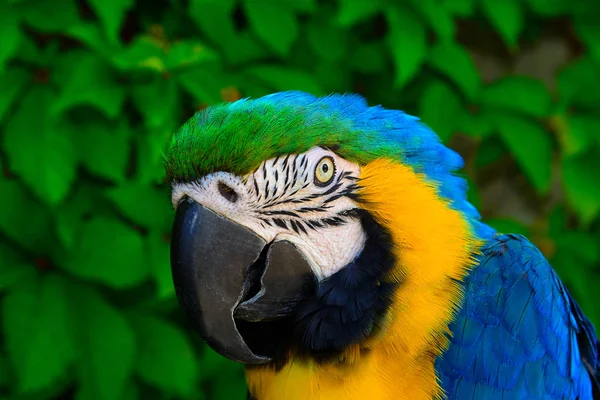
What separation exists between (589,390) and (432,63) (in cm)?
104

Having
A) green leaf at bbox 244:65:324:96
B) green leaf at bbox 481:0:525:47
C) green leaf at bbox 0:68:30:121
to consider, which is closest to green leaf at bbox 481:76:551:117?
green leaf at bbox 481:0:525:47

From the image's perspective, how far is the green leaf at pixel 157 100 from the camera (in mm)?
1471

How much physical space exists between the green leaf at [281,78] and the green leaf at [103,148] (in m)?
0.35

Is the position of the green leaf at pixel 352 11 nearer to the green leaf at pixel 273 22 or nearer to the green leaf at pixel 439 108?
Answer: the green leaf at pixel 273 22

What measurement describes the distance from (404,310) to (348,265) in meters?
0.10

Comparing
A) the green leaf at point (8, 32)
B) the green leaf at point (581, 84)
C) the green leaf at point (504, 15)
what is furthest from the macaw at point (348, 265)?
the green leaf at point (581, 84)

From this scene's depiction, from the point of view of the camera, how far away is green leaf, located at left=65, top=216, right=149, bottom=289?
1.53 metres

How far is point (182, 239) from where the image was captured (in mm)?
841

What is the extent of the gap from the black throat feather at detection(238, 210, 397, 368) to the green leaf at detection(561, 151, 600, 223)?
1184 millimetres

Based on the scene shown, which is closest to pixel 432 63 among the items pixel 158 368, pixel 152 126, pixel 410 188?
pixel 152 126

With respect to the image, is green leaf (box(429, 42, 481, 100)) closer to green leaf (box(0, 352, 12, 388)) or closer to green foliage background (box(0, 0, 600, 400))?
green foliage background (box(0, 0, 600, 400))

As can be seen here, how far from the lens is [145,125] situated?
1.53 m

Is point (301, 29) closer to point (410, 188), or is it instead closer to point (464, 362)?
point (410, 188)

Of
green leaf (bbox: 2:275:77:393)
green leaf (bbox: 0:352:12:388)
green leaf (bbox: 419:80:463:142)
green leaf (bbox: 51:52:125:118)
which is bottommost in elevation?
green leaf (bbox: 0:352:12:388)
